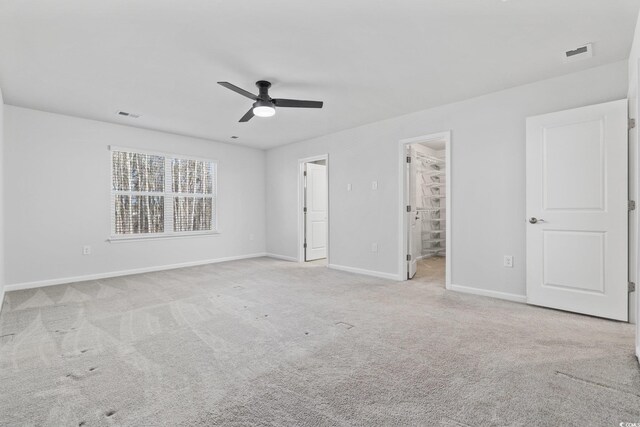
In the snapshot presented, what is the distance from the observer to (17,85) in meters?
3.38

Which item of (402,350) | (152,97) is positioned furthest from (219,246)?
(402,350)

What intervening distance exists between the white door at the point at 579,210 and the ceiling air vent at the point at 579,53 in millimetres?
466

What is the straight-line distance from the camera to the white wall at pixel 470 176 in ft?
10.9

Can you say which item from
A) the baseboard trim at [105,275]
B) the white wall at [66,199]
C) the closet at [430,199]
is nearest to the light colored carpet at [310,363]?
the baseboard trim at [105,275]

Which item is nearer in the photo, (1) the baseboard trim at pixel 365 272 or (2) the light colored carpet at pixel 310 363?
(2) the light colored carpet at pixel 310 363

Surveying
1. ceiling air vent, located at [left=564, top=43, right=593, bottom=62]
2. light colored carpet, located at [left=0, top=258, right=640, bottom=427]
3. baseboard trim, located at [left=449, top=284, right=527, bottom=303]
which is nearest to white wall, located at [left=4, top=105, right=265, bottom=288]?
light colored carpet, located at [left=0, top=258, right=640, bottom=427]

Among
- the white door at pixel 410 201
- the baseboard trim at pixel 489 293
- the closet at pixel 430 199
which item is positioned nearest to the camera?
the baseboard trim at pixel 489 293

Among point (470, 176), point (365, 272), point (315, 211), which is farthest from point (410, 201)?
point (315, 211)

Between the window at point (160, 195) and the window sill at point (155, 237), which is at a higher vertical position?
the window at point (160, 195)

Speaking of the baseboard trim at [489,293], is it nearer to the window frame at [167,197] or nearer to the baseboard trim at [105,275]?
the baseboard trim at [105,275]

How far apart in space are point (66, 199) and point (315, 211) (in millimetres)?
4065

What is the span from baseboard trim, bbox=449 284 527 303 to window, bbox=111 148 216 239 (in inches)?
177

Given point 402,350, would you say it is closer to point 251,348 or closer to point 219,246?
point 251,348

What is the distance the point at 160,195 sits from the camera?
17.9 feet
